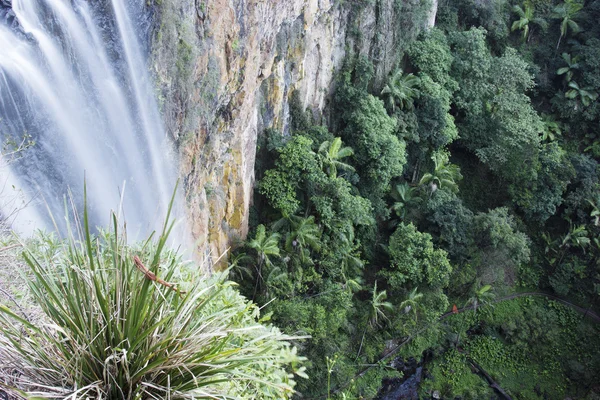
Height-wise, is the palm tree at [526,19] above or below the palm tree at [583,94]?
above

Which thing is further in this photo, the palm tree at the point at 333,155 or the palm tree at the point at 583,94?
the palm tree at the point at 583,94

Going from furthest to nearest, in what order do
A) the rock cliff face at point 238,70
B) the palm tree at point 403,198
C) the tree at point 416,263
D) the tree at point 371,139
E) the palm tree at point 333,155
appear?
1. the palm tree at point 403,198
2. the tree at point 371,139
3. the tree at point 416,263
4. the palm tree at point 333,155
5. the rock cliff face at point 238,70

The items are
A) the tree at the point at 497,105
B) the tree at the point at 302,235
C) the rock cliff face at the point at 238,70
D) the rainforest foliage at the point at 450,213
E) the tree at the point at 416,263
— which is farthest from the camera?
the tree at the point at 497,105

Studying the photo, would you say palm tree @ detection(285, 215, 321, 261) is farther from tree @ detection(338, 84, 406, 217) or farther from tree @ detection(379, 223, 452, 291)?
tree @ detection(338, 84, 406, 217)

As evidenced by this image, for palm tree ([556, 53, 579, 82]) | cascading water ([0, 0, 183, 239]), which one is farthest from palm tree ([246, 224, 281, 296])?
palm tree ([556, 53, 579, 82])

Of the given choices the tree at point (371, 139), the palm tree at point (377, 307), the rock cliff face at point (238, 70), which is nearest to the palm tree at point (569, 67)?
the rock cliff face at point (238, 70)

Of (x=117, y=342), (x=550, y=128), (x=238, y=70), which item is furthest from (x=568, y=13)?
(x=117, y=342)

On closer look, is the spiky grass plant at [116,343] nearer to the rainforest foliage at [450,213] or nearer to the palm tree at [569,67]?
the rainforest foliage at [450,213]
